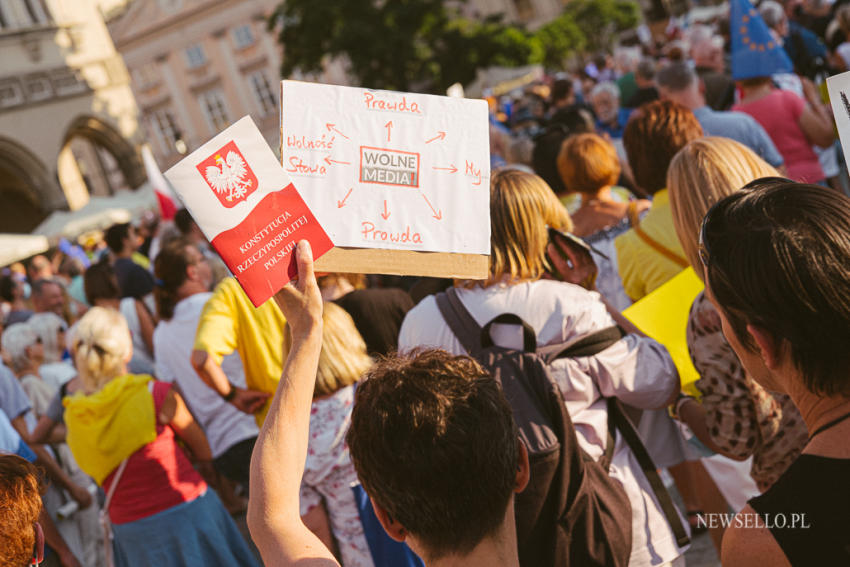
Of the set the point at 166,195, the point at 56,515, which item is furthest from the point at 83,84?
the point at 56,515

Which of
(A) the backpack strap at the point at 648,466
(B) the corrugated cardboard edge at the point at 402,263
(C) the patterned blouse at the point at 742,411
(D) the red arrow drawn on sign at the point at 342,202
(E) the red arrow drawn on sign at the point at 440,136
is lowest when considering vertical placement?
(A) the backpack strap at the point at 648,466

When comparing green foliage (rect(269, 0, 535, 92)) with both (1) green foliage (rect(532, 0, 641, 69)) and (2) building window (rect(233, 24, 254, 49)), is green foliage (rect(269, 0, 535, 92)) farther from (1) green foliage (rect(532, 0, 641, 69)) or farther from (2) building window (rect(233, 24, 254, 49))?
(2) building window (rect(233, 24, 254, 49))

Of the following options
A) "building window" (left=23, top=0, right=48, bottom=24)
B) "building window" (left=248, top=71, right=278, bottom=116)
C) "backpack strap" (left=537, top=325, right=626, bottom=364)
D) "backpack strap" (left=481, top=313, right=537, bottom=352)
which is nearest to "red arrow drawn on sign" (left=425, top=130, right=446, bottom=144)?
"backpack strap" (left=481, top=313, right=537, bottom=352)

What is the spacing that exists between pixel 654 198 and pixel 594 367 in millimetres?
1173

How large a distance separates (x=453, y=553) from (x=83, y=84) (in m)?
29.0

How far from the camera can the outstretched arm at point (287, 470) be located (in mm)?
1438

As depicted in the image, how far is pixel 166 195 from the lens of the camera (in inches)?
352

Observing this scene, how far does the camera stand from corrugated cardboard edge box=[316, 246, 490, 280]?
1793mm

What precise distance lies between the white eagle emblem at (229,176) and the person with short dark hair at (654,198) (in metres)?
1.83

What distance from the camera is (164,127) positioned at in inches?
1997

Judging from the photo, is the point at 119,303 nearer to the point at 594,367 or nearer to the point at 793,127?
the point at 594,367

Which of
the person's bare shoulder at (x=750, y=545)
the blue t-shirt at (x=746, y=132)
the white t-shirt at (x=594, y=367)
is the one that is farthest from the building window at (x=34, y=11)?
the person's bare shoulder at (x=750, y=545)

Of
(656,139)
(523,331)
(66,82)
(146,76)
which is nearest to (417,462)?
(523,331)

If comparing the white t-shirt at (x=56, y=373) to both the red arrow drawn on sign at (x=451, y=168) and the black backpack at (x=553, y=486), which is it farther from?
the red arrow drawn on sign at (x=451, y=168)
